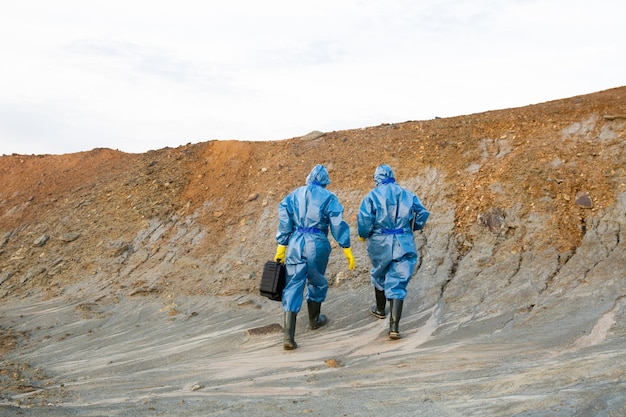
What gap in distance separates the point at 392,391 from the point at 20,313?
7.46 meters

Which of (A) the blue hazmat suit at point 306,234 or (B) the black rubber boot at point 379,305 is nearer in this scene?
(A) the blue hazmat suit at point 306,234

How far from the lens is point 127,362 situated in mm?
7691

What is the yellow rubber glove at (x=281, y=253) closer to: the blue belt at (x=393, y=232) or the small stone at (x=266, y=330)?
the small stone at (x=266, y=330)

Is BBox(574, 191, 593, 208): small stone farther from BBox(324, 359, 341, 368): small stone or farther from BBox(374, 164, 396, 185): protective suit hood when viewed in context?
BBox(324, 359, 341, 368): small stone

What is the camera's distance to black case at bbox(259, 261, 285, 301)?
24.1 ft

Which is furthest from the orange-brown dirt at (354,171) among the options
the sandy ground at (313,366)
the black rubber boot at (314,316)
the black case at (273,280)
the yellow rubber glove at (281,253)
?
the black case at (273,280)

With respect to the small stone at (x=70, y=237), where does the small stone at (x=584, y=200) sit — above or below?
below

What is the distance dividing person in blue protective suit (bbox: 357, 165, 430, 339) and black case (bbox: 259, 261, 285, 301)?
Result: 110 centimetres

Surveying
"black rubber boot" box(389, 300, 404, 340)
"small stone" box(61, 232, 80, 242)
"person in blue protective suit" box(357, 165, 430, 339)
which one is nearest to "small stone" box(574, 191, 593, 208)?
"person in blue protective suit" box(357, 165, 430, 339)

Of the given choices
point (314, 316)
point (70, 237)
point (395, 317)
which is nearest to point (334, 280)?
point (314, 316)

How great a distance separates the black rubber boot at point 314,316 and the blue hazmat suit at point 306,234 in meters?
0.51

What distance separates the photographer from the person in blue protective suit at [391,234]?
7.35 m

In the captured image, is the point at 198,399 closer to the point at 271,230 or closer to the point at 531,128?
the point at 271,230

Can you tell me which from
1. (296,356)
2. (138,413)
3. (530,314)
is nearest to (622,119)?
(530,314)
